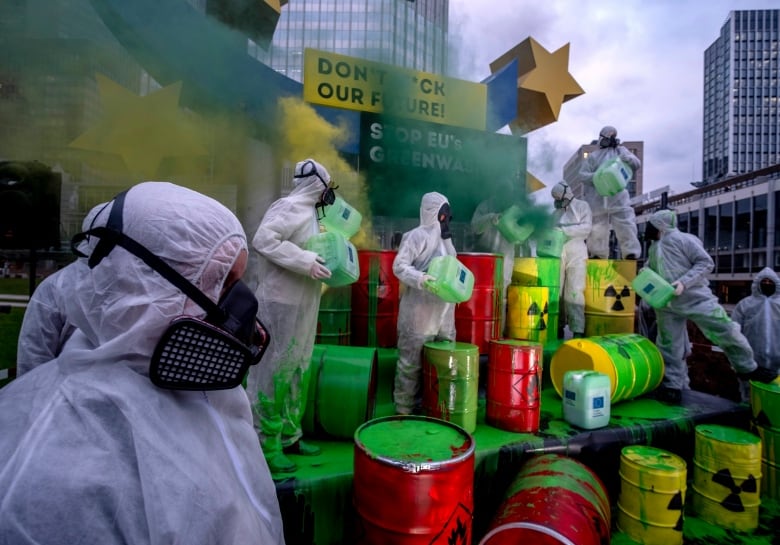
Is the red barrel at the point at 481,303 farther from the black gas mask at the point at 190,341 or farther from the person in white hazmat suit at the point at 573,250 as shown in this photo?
the black gas mask at the point at 190,341

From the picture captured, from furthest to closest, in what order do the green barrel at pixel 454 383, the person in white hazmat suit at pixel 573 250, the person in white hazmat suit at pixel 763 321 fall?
the person in white hazmat suit at pixel 573 250 → the person in white hazmat suit at pixel 763 321 → the green barrel at pixel 454 383

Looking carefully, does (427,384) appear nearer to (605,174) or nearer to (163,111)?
(605,174)

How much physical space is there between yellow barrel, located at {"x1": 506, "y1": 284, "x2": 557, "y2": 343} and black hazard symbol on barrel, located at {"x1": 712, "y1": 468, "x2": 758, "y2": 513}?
207 cm

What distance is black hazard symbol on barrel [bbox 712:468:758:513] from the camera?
3131 mm

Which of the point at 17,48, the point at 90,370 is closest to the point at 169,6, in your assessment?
the point at 17,48

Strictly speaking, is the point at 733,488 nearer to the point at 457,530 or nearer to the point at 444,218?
the point at 457,530

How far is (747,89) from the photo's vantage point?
5712 cm

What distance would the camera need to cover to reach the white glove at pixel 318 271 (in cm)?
270

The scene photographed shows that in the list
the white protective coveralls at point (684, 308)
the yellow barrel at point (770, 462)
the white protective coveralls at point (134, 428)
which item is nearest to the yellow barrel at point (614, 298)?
the white protective coveralls at point (684, 308)

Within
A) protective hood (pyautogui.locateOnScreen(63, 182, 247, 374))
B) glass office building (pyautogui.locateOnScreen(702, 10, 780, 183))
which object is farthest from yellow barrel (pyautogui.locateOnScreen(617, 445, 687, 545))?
glass office building (pyautogui.locateOnScreen(702, 10, 780, 183))

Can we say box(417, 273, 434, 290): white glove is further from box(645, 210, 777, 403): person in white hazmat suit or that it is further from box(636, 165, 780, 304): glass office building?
box(636, 165, 780, 304): glass office building

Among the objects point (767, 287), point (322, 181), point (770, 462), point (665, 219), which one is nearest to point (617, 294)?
point (665, 219)

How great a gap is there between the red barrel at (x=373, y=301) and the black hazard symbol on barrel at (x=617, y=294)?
282cm

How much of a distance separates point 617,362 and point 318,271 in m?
3.03
